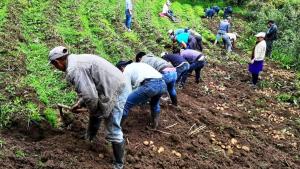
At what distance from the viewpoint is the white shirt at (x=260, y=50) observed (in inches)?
436

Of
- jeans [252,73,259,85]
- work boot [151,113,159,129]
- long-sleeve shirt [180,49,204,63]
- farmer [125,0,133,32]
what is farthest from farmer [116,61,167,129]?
farmer [125,0,133,32]

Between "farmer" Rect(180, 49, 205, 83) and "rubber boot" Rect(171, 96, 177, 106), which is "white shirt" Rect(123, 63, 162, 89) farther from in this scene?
"farmer" Rect(180, 49, 205, 83)

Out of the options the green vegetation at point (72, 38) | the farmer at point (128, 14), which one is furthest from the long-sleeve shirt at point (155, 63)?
the farmer at point (128, 14)

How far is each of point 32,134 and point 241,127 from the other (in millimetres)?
4211

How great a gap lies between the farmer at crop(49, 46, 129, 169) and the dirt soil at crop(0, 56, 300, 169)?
2.33 ft

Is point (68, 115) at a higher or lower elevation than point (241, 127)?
higher

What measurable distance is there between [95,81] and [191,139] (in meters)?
2.77

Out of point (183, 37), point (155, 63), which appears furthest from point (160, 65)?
point (183, 37)

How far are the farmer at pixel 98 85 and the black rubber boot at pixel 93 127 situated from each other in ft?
1.41

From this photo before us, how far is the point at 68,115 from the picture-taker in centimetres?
688

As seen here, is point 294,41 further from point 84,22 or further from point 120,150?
point 120,150

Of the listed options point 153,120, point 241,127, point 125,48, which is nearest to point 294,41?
point 125,48

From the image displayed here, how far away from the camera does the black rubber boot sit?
601 centimetres

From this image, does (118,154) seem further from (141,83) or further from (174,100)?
(174,100)
